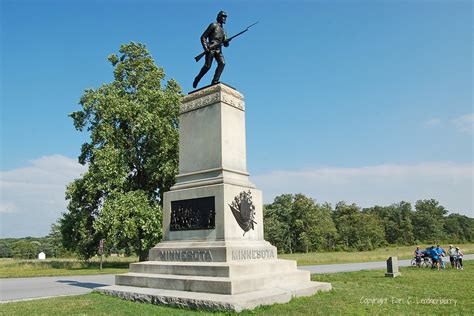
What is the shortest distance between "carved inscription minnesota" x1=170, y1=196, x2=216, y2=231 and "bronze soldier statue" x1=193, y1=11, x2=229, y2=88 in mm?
4007

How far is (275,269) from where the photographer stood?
33.7 ft

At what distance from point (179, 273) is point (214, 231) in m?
1.38

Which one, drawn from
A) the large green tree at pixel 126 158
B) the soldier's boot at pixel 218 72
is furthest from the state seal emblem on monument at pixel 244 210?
the large green tree at pixel 126 158

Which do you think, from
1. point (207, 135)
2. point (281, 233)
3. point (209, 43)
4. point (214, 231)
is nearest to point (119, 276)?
point (214, 231)

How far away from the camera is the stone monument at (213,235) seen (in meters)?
8.62

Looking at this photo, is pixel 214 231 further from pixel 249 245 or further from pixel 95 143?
pixel 95 143

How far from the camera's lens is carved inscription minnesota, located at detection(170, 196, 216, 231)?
10.4 meters

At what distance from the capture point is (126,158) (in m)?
25.5

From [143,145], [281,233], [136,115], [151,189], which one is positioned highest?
[136,115]

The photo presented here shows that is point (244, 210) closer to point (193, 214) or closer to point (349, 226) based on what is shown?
point (193, 214)

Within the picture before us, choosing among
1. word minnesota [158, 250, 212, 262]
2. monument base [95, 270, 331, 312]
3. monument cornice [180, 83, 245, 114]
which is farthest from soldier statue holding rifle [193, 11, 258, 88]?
monument base [95, 270, 331, 312]

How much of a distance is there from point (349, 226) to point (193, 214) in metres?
77.8

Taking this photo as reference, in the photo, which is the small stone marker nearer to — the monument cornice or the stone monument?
the stone monument

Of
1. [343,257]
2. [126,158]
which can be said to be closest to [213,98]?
[126,158]
